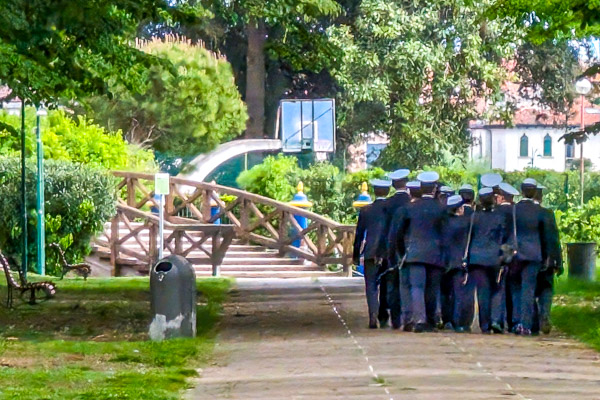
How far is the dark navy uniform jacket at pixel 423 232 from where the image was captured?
54.2ft

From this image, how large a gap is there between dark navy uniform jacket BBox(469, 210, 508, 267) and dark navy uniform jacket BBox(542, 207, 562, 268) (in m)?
0.45

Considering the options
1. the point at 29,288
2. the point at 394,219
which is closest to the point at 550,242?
the point at 394,219

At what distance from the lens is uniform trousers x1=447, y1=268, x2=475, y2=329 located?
1664 centimetres

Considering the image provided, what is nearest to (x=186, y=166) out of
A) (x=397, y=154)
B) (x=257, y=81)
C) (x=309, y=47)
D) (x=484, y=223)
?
(x=257, y=81)

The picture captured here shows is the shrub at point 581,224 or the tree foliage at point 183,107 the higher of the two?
the tree foliage at point 183,107

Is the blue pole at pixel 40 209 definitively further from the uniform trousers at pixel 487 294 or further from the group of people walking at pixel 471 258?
the uniform trousers at pixel 487 294

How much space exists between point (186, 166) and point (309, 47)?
94.0 feet

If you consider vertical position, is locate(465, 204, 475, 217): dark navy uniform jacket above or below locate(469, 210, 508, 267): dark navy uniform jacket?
above

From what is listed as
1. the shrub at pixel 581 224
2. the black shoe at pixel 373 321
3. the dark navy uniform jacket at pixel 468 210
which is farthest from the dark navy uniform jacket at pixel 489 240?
the shrub at pixel 581 224

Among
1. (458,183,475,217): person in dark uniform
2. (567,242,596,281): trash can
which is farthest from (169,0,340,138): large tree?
(458,183,475,217): person in dark uniform

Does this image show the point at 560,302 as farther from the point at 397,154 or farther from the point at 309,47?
the point at 397,154

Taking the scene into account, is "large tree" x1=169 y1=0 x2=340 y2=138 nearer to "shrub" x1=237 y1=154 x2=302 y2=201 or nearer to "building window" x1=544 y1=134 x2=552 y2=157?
"shrub" x1=237 y1=154 x2=302 y2=201

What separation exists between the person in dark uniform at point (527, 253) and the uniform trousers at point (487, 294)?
0.19m

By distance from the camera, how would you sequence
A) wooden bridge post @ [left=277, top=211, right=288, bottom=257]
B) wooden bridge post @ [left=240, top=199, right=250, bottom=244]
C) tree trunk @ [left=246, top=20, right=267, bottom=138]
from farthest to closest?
tree trunk @ [left=246, top=20, right=267, bottom=138] → wooden bridge post @ [left=240, top=199, right=250, bottom=244] → wooden bridge post @ [left=277, top=211, right=288, bottom=257]
